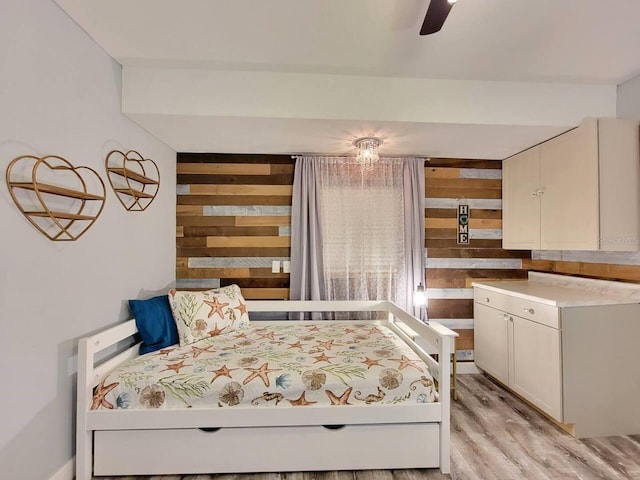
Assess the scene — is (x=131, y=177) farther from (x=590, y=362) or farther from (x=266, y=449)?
(x=590, y=362)

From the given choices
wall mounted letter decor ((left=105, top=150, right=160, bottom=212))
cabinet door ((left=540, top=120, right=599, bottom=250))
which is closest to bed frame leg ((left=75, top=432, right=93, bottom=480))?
wall mounted letter decor ((left=105, top=150, right=160, bottom=212))

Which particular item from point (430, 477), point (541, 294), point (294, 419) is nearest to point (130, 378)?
point (294, 419)

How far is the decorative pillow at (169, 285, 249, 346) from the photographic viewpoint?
2299mm

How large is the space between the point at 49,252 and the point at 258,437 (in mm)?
1432

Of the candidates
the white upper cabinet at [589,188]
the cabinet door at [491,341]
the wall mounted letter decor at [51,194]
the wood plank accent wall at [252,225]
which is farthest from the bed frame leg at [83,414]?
the white upper cabinet at [589,188]

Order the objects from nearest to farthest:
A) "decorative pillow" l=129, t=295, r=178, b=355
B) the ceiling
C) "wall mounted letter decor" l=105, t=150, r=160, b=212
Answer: the ceiling → "wall mounted letter decor" l=105, t=150, r=160, b=212 → "decorative pillow" l=129, t=295, r=178, b=355

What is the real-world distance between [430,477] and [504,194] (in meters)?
2.60

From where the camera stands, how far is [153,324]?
7.20ft

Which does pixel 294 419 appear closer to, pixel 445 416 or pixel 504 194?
pixel 445 416

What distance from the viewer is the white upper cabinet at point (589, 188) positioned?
225 centimetres

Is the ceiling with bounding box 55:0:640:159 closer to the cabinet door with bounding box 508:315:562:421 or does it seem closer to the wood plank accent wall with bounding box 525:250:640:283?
the wood plank accent wall with bounding box 525:250:640:283

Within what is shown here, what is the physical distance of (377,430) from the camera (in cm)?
184

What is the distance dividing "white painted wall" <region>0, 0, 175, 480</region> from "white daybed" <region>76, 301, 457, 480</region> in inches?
5.9

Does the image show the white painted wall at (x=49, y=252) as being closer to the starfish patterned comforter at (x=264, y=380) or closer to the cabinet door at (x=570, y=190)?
the starfish patterned comforter at (x=264, y=380)
